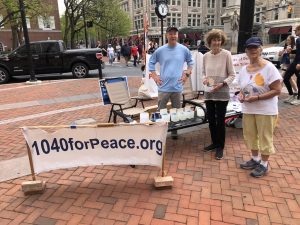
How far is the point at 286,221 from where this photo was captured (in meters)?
2.94

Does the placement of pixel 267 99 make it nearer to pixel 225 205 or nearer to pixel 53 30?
pixel 225 205

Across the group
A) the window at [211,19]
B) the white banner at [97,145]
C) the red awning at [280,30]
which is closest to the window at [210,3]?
the window at [211,19]

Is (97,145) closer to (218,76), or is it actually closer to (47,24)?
(218,76)

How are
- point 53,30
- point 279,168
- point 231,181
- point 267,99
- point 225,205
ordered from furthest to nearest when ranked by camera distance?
point 53,30
point 279,168
point 231,181
point 267,99
point 225,205

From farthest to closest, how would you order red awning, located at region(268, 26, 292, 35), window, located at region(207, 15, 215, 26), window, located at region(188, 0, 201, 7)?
window, located at region(207, 15, 215, 26) < window, located at region(188, 0, 201, 7) < red awning, located at region(268, 26, 292, 35)

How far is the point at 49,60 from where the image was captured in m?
13.5

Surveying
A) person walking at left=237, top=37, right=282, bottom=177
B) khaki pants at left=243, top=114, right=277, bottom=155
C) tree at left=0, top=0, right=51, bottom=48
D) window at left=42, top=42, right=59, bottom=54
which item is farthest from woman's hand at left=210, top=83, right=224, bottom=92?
tree at left=0, top=0, right=51, bottom=48

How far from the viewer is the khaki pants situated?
11.8ft

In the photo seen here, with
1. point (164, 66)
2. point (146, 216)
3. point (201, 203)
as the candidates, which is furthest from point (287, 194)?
point (164, 66)

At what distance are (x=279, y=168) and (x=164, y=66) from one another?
2205 mm

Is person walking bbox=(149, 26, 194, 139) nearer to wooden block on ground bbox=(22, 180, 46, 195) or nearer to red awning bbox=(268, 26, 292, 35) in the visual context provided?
wooden block on ground bbox=(22, 180, 46, 195)

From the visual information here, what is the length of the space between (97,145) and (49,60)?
11.2 metres

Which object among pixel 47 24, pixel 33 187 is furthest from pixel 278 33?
pixel 33 187

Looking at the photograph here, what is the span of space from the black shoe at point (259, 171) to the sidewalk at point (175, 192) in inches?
2.8
